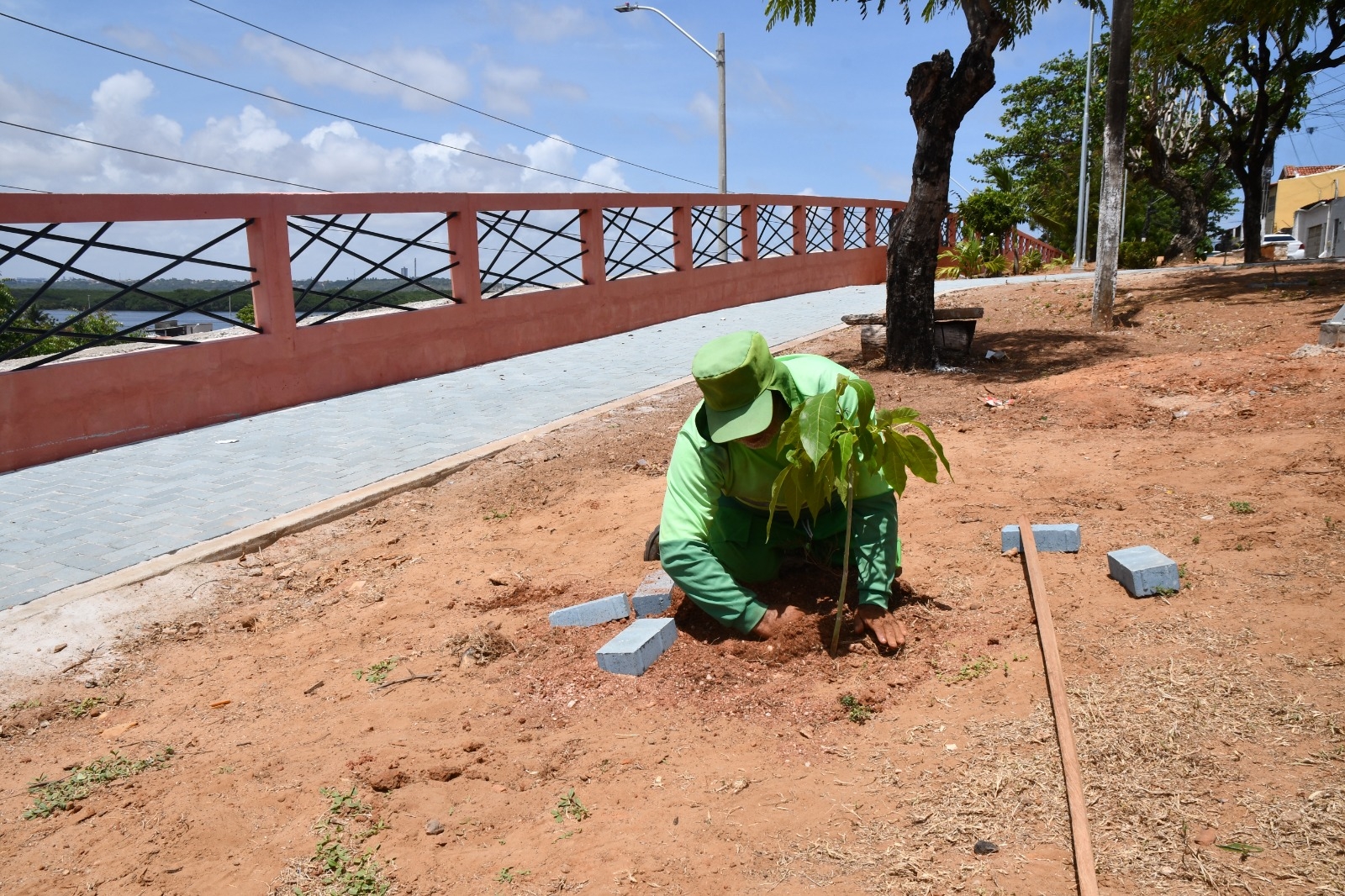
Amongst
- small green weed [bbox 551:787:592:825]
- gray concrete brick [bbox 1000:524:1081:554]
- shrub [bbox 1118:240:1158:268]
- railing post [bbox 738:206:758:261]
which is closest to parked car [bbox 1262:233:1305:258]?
shrub [bbox 1118:240:1158:268]

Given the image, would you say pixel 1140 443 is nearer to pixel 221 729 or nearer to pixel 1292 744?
pixel 1292 744

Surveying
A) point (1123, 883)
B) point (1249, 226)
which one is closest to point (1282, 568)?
point (1123, 883)

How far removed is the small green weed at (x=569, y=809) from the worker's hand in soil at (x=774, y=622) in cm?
102

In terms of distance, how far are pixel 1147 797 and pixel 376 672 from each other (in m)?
2.69

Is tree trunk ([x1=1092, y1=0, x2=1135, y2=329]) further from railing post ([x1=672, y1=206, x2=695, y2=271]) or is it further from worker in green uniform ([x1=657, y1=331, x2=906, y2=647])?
worker in green uniform ([x1=657, y1=331, x2=906, y2=647])

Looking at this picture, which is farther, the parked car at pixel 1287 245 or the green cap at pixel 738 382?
the parked car at pixel 1287 245

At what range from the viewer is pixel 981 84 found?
356 inches

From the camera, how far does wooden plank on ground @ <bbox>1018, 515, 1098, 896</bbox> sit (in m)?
2.34

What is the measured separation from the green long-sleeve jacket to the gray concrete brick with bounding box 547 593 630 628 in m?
0.55

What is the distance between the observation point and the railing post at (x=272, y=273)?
29.0 feet

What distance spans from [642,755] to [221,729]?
61.3 inches

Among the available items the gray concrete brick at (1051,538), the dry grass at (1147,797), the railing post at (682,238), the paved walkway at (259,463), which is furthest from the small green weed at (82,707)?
the railing post at (682,238)

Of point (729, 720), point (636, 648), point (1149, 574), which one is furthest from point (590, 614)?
point (1149, 574)

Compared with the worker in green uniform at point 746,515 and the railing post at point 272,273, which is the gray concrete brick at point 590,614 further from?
the railing post at point 272,273
